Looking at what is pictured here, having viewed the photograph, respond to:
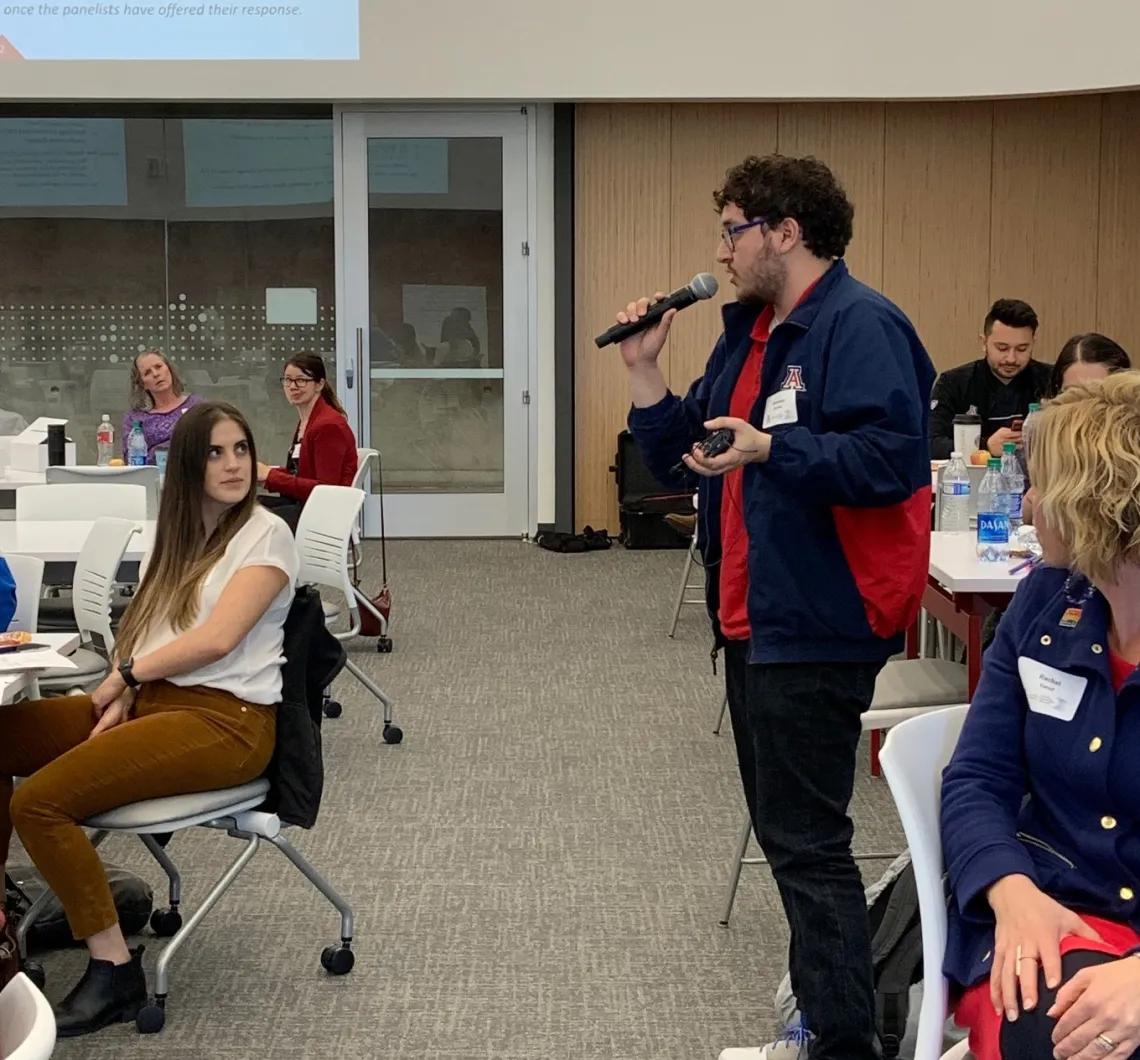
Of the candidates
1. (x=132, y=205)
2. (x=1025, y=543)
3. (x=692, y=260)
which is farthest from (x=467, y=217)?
(x=1025, y=543)

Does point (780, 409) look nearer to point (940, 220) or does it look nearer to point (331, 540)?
point (331, 540)

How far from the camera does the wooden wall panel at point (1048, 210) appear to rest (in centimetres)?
901

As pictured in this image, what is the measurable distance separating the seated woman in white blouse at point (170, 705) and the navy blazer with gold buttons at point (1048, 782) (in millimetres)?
1558

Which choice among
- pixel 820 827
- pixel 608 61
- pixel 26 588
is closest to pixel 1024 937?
pixel 820 827

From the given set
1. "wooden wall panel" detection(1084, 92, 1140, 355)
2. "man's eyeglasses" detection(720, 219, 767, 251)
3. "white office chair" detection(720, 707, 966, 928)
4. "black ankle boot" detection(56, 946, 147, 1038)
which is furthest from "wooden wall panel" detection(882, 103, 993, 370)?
"black ankle boot" detection(56, 946, 147, 1038)

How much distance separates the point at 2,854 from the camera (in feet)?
9.85

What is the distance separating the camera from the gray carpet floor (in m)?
2.87

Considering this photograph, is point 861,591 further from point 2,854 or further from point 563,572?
point 563,572

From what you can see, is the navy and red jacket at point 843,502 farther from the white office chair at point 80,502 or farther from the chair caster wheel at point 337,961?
the white office chair at point 80,502

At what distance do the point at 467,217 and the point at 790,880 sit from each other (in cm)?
721

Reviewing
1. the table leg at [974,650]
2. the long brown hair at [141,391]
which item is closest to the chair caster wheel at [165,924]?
the table leg at [974,650]

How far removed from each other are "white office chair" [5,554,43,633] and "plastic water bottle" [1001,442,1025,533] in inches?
105

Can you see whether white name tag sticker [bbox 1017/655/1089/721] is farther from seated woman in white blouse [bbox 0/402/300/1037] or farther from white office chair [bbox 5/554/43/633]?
white office chair [bbox 5/554/43/633]

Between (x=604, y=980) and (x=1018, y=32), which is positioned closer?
(x=604, y=980)
